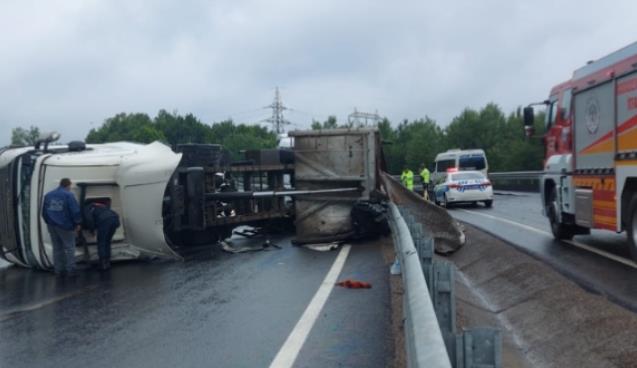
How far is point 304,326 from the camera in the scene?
692 centimetres

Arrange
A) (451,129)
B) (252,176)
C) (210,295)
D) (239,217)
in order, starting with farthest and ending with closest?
(451,129) < (252,176) < (239,217) < (210,295)

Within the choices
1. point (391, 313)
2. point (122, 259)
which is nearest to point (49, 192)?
point (122, 259)

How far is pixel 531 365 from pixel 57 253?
320 inches

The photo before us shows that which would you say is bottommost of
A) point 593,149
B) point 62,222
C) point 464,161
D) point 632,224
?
point 632,224

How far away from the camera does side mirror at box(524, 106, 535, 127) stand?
13.0m

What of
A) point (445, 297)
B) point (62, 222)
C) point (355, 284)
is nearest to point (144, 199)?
point (62, 222)

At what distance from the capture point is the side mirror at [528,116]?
13.0 meters

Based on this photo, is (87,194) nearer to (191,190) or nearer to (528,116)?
(191,190)

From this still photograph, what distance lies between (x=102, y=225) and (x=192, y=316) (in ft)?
14.7

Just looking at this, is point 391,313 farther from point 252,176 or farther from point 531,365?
point 252,176

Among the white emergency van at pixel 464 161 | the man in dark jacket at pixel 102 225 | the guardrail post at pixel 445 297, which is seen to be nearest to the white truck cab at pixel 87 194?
the man in dark jacket at pixel 102 225

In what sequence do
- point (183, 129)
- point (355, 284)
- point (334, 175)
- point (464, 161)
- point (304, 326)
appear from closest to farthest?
point (304, 326) < point (355, 284) < point (334, 175) < point (464, 161) < point (183, 129)

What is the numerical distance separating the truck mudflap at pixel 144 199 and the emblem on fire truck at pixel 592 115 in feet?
23.9

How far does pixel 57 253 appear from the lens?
37.0 feet
